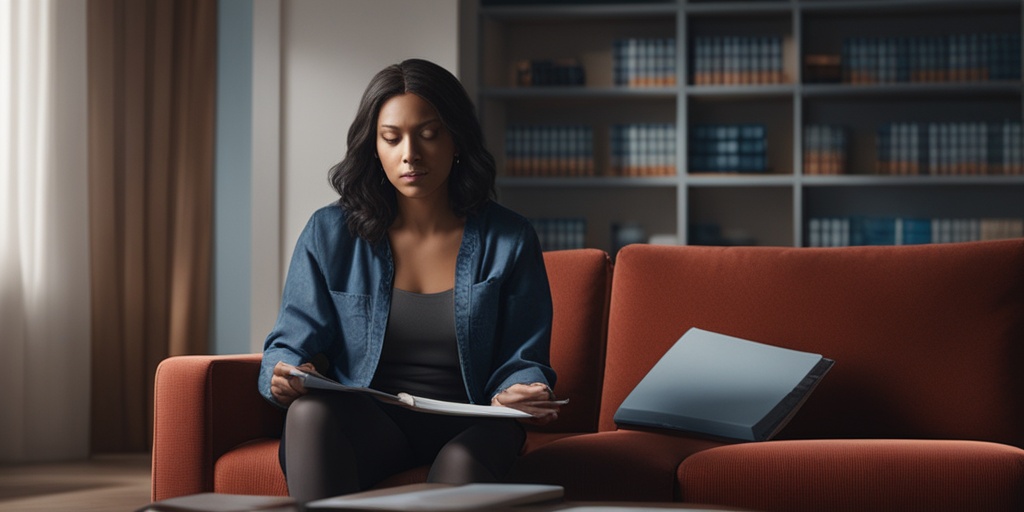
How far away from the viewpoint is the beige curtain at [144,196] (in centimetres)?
438

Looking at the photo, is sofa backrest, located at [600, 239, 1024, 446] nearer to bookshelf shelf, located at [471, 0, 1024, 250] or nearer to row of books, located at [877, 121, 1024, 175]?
bookshelf shelf, located at [471, 0, 1024, 250]

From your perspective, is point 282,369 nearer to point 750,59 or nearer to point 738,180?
point 738,180

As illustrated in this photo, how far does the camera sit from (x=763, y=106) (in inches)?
201

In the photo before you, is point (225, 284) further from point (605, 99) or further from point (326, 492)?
point (326, 492)

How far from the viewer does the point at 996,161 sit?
4.75 m

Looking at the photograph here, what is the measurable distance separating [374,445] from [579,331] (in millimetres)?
708

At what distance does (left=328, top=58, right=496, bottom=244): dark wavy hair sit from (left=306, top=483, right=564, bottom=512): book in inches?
31.9

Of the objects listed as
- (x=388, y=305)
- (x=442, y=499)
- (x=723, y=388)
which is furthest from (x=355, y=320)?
(x=442, y=499)

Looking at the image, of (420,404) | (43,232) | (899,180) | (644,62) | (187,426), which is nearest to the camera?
(420,404)

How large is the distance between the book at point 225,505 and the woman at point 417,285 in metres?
0.55

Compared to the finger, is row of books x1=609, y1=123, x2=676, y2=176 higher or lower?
higher

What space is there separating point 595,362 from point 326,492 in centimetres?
86

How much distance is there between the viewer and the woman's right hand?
69.4 inches

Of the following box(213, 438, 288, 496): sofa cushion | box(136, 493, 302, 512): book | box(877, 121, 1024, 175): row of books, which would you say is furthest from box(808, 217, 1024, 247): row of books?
box(136, 493, 302, 512): book
